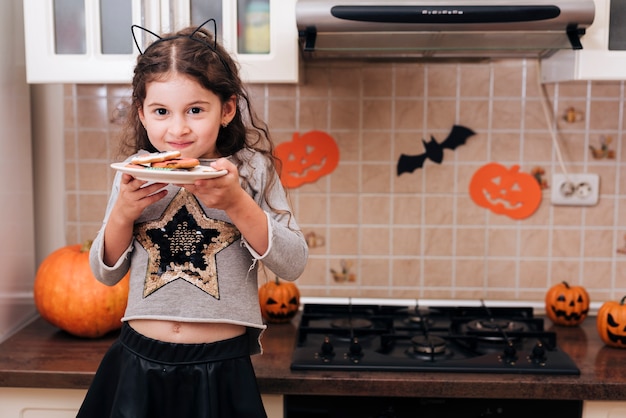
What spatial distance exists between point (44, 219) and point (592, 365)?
138 cm

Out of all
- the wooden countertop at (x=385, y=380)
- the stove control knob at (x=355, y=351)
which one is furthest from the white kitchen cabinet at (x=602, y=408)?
the stove control knob at (x=355, y=351)

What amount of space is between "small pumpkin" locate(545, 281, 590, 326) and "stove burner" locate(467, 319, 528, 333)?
0.34 feet

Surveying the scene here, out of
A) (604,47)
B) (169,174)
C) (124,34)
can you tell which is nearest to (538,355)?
(604,47)

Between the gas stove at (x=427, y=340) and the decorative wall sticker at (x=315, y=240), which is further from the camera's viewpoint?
the decorative wall sticker at (x=315, y=240)

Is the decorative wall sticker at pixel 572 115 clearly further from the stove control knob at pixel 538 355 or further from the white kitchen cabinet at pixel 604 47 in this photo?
Result: the stove control knob at pixel 538 355

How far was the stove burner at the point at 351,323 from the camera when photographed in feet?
5.64

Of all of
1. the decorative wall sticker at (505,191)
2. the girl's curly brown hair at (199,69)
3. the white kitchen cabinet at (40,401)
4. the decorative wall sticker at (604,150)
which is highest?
the girl's curly brown hair at (199,69)

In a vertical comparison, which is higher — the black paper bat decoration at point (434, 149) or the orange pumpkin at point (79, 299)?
the black paper bat decoration at point (434, 149)

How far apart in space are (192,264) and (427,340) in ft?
1.90

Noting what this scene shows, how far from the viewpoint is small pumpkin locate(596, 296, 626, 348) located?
5.28 ft

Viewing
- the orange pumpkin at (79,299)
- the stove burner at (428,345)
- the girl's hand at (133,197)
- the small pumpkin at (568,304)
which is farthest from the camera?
the small pumpkin at (568,304)

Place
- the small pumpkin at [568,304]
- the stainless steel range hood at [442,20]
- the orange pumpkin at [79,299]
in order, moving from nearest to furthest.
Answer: the stainless steel range hood at [442,20]
the orange pumpkin at [79,299]
the small pumpkin at [568,304]

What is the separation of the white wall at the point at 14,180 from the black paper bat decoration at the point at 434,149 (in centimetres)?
93

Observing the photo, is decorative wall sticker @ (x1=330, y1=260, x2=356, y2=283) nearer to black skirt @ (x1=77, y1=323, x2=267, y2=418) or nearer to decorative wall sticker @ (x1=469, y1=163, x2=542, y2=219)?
decorative wall sticker @ (x1=469, y1=163, x2=542, y2=219)
